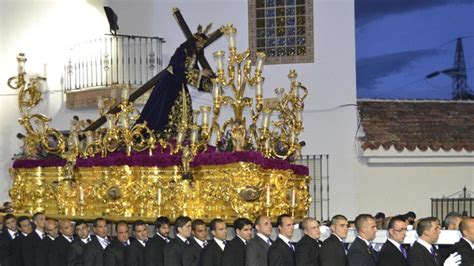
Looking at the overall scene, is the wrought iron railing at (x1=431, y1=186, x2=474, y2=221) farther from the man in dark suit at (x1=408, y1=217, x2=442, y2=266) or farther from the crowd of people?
the man in dark suit at (x1=408, y1=217, x2=442, y2=266)

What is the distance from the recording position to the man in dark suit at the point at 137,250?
48.6ft

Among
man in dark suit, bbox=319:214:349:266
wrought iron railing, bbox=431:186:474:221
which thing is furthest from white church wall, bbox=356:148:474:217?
man in dark suit, bbox=319:214:349:266

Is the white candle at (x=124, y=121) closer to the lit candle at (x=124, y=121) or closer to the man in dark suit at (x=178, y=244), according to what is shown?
the lit candle at (x=124, y=121)

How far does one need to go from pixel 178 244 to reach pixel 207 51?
934 centimetres

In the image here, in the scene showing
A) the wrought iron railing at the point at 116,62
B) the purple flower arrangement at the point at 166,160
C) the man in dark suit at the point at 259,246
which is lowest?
the man in dark suit at the point at 259,246

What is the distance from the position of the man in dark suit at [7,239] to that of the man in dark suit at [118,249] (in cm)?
199

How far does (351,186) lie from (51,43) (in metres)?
7.60

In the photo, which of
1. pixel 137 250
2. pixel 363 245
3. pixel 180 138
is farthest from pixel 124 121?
pixel 363 245

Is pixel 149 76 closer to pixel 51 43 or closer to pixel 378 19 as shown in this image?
pixel 51 43

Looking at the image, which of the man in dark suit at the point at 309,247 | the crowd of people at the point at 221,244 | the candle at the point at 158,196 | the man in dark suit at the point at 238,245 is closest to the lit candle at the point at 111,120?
the candle at the point at 158,196

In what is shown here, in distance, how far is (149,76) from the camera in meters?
24.0

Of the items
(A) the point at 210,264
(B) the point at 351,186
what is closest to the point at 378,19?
(B) the point at 351,186

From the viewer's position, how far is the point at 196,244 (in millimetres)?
14281

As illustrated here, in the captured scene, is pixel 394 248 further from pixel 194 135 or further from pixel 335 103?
pixel 335 103
